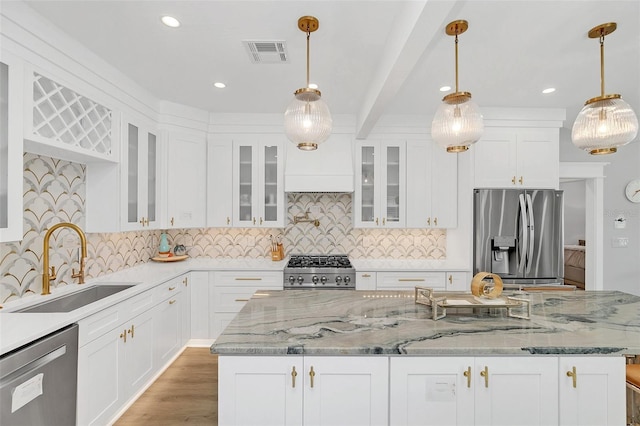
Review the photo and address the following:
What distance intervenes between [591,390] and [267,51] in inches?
109

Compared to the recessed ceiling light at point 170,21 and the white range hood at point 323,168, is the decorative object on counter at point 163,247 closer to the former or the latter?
the white range hood at point 323,168

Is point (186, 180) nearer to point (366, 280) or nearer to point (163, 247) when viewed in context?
point (163, 247)

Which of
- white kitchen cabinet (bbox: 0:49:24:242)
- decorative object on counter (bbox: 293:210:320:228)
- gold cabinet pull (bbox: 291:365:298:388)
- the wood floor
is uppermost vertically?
white kitchen cabinet (bbox: 0:49:24:242)

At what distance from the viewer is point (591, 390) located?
1.44 meters

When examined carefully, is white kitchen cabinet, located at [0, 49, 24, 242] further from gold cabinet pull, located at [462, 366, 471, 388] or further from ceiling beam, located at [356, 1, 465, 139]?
gold cabinet pull, located at [462, 366, 471, 388]

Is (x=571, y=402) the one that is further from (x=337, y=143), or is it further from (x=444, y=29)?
(x=337, y=143)

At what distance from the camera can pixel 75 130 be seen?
226 cm

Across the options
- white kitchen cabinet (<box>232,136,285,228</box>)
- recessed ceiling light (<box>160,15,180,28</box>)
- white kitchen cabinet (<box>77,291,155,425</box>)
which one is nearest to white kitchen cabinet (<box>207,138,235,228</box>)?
white kitchen cabinet (<box>232,136,285,228</box>)

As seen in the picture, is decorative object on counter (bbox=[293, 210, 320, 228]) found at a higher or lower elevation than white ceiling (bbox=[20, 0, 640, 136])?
lower

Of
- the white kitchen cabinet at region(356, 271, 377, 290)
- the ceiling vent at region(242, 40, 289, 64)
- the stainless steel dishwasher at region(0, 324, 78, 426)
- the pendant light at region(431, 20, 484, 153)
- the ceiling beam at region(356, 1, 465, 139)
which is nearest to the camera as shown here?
the stainless steel dishwasher at region(0, 324, 78, 426)

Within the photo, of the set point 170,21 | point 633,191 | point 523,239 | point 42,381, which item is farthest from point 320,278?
point 633,191

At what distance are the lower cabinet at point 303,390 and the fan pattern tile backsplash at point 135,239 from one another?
1.78 metres

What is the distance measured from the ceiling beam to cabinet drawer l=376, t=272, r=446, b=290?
1.83 m

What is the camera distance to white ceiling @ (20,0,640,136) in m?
1.82
